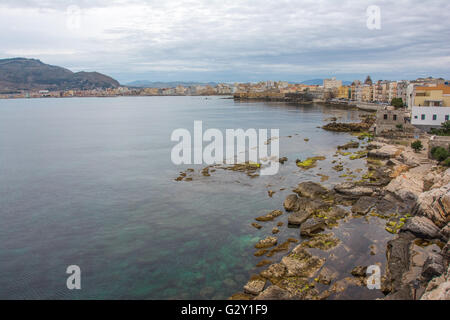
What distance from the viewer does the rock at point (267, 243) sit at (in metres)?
19.5

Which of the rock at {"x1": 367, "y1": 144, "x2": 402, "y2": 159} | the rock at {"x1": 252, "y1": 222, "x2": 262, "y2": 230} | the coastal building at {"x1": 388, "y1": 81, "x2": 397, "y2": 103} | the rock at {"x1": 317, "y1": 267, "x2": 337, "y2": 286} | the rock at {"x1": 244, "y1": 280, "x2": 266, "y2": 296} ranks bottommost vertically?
the rock at {"x1": 244, "y1": 280, "x2": 266, "y2": 296}

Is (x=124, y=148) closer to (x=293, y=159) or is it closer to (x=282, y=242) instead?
(x=293, y=159)

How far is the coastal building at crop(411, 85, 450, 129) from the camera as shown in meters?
48.4

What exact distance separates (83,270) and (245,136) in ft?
153

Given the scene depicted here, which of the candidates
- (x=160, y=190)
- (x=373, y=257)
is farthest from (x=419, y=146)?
(x=160, y=190)

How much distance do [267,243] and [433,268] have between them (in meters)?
8.39

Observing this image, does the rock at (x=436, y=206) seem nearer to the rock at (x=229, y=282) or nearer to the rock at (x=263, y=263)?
the rock at (x=263, y=263)

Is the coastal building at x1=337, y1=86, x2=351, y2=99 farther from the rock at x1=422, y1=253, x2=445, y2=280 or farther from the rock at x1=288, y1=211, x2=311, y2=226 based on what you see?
the rock at x1=422, y1=253, x2=445, y2=280

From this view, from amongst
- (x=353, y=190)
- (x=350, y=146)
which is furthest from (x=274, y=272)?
(x=350, y=146)

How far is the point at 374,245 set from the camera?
19141mm

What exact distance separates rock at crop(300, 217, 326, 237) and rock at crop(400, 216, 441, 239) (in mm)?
4662

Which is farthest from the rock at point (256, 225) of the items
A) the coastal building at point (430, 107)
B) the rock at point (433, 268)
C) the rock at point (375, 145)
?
the coastal building at point (430, 107)

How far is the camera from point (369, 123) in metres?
72.6

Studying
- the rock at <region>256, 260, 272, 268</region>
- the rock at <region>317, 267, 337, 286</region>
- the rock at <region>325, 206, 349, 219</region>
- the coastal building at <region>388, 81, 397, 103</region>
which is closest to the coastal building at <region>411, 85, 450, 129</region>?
the rock at <region>325, 206, 349, 219</region>
